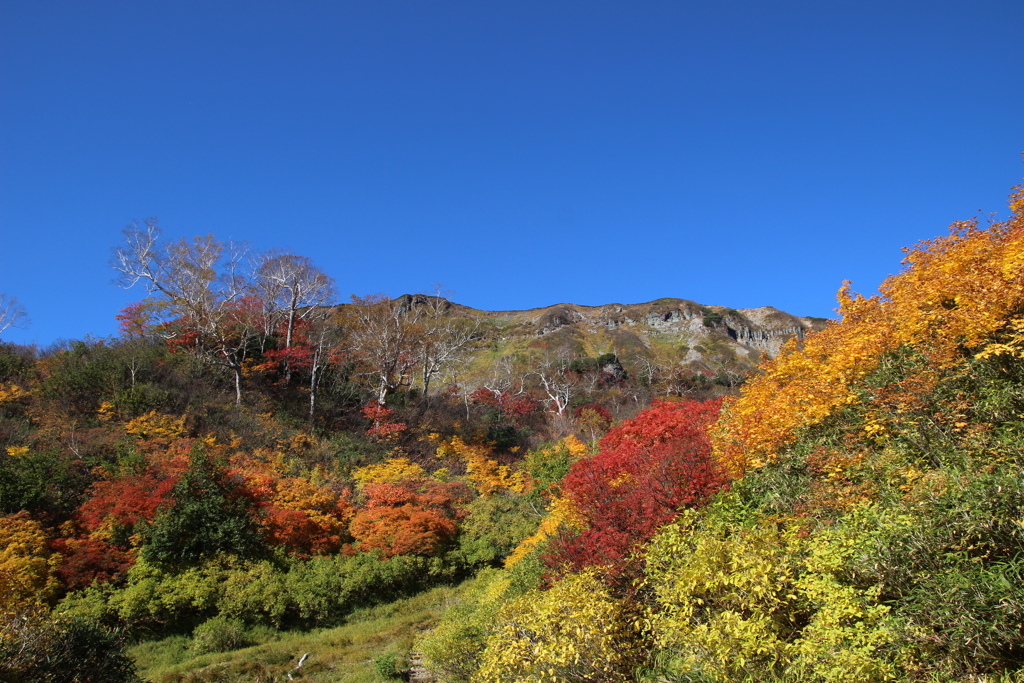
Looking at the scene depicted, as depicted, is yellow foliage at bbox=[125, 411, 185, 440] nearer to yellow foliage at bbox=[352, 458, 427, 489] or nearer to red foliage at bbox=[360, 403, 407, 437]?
yellow foliage at bbox=[352, 458, 427, 489]

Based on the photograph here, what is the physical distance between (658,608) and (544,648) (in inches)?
87.8

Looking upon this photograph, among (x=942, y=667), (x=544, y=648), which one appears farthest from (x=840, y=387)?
(x=544, y=648)

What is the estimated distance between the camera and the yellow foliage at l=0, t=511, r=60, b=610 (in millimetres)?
12375

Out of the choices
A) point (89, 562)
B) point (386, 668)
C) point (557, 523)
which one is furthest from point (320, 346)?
point (386, 668)

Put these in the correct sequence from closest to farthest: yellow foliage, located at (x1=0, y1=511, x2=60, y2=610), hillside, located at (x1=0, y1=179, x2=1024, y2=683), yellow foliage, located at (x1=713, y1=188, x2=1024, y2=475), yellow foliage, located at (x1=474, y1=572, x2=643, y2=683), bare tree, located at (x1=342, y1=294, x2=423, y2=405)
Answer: hillside, located at (x1=0, y1=179, x2=1024, y2=683) → yellow foliage, located at (x1=474, y1=572, x2=643, y2=683) → yellow foliage, located at (x1=713, y1=188, x2=1024, y2=475) → yellow foliage, located at (x1=0, y1=511, x2=60, y2=610) → bare tree, located at (x1=342, y1=294, x2=423, y2=405)

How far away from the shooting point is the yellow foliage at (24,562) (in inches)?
487

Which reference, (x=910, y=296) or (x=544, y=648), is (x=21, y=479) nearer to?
(x=544, y=648)

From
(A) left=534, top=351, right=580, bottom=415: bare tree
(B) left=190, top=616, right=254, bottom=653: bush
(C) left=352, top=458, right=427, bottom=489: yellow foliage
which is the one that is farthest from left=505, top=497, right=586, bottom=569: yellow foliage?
(A) left=534, top=351, right=580, bottom=415: bare tree

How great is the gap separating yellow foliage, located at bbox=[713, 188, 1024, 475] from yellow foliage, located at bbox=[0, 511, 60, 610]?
51.2 ft

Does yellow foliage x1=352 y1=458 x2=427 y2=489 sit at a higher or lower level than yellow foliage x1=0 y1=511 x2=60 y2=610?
higher

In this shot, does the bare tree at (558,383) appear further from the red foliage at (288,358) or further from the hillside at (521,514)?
the red foliage at (288,358)

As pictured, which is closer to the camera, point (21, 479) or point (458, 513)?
point (21, 479)

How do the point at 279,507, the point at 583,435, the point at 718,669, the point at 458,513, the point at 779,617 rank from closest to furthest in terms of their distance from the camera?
the point at 718,669 < the point at 779,617 < the point at 279,507 < the point at 458,513 < the point at 583,435

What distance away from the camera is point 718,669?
20.7 ft
